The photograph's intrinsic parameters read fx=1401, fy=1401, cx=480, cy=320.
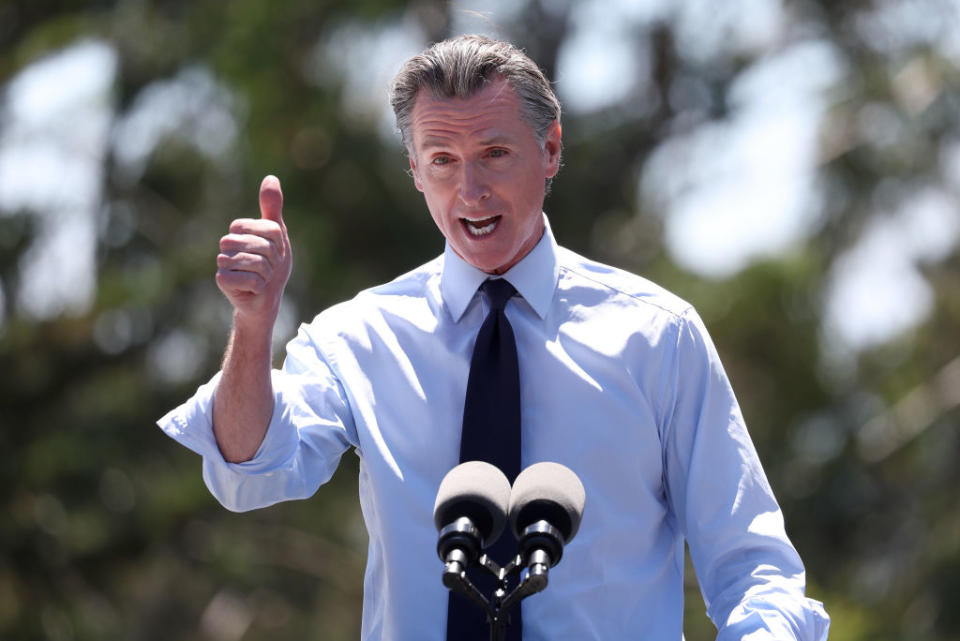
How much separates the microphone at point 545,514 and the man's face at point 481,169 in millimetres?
734

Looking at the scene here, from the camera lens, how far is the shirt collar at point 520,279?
276 centimetres

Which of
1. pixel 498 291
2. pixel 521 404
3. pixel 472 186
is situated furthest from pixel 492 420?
pixel 472 186

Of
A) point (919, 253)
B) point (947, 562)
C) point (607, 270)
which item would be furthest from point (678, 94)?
point (607, 270)

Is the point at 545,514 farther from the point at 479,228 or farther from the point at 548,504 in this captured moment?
the point at 479,228

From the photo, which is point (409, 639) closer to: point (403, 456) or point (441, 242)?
point (403, 456)

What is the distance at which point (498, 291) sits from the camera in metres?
2.76

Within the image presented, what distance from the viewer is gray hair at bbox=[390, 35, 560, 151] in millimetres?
2662

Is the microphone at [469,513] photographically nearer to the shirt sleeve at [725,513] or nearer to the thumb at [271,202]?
the shirt sleeve at [725,513]

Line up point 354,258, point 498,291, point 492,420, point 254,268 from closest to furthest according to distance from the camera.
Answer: point 254,268 < point 492,420 < point 498,291 < point 354,258

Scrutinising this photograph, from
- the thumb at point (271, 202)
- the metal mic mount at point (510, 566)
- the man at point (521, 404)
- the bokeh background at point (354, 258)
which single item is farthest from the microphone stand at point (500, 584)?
the bokeh background at point (354, 258)

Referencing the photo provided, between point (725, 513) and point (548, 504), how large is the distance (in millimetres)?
609

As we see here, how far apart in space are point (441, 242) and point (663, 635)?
7910 millimetres

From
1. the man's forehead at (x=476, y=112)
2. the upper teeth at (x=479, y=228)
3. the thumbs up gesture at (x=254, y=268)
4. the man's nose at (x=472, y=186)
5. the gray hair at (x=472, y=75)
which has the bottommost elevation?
the thumbs up gesture at (x=254, y=268)

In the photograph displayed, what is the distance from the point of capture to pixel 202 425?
2.42 metres
